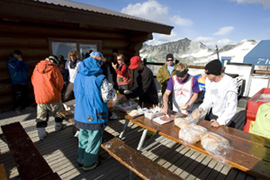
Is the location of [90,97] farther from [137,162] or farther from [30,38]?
[30,38]

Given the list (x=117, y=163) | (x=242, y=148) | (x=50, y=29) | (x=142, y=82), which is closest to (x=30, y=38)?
(x=50, y=29)

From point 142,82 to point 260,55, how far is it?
9.24 meters

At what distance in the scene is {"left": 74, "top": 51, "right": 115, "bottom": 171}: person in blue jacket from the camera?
213 centimetres

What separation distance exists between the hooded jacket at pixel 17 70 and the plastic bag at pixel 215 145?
5.15m

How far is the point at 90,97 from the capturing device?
2.16 metres

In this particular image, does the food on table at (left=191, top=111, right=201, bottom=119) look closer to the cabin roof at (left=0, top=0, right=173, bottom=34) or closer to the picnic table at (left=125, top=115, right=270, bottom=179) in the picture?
the picnic table at (left=125, top=115, right=270, bottom=179)

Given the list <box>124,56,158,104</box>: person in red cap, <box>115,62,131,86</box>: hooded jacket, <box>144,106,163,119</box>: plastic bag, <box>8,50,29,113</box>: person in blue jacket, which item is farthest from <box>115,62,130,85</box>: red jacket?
<box>8,50,29,113</box>: person in blue jacket

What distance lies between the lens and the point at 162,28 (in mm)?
6320

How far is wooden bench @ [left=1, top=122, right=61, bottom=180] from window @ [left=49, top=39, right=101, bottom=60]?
3513mm

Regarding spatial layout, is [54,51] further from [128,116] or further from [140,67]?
[128,116]

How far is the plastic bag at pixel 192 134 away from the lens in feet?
5.93

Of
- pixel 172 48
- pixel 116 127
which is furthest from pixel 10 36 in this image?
pixel 172 48

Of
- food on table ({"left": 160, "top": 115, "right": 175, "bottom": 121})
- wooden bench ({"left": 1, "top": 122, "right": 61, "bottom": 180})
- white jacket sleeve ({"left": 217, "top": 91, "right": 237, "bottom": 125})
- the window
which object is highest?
the window

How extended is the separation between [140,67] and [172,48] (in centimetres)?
4679
